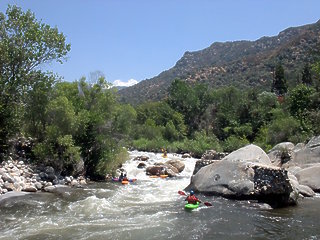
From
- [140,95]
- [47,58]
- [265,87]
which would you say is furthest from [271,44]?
[47,58]

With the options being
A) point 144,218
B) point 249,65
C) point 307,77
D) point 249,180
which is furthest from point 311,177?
point 249,65

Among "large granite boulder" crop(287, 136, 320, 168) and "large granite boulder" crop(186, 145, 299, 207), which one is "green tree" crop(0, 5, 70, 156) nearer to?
"large granite boulder" crop(186, 145, 299, 207)

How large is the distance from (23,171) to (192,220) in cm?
938

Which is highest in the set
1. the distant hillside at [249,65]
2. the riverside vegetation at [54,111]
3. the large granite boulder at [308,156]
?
the distant hillside at [249,65]

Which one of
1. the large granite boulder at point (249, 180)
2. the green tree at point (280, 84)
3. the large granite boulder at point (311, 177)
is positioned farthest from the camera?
the green tree at point (280, 84)

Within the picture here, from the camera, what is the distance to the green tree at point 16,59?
17.2 meters

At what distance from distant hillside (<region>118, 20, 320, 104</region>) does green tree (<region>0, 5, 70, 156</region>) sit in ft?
129

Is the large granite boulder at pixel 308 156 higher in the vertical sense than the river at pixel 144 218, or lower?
higher

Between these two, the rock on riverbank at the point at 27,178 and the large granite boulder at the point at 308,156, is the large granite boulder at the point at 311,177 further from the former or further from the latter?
the rock on riverbank at the point at 27,178

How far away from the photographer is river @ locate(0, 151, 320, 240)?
953cm

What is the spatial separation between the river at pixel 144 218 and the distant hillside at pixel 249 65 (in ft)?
145

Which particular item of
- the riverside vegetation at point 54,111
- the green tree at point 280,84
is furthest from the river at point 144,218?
the green tree at point 280,84

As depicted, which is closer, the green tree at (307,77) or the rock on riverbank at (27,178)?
the rock on riverbank at (27,178)

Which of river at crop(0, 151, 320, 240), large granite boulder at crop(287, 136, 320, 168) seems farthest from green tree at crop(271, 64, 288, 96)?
river at crop(0, 151, 320, 240)
